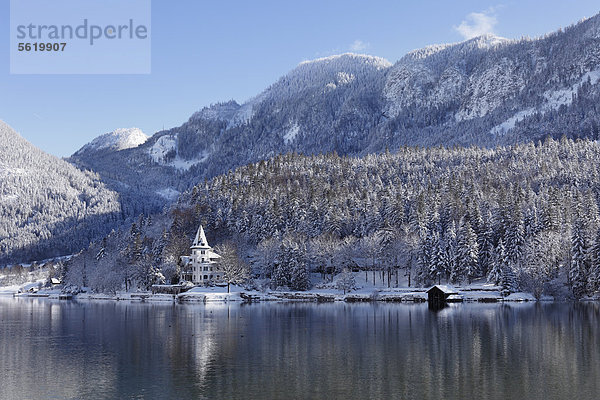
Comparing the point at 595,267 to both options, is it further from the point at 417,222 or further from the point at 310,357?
the point at 310,357

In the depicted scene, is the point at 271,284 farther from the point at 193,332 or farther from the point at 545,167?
the point at 545,167

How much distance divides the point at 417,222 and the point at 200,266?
5398cm

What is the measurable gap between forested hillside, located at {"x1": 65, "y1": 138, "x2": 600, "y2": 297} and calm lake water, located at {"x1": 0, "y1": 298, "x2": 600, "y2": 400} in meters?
31.0

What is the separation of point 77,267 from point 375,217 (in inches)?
3609

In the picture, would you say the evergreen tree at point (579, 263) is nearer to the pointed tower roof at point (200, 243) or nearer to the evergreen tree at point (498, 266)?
the evergreen tree at point (498, 266)

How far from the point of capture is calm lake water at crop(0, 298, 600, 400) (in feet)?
114

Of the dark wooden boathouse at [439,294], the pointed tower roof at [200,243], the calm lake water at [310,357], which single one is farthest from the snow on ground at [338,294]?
the calm lake water at [310,357]

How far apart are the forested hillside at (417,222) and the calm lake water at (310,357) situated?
1220 inches

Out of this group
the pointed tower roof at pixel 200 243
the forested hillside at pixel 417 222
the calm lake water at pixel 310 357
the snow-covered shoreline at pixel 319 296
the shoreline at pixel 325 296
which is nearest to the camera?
the calm lake water at pixel 310 357

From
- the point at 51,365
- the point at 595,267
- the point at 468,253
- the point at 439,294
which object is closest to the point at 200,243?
the point at 439,294

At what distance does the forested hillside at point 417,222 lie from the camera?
4220 inches

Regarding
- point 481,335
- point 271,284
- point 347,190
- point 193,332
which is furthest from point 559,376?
point 347,190

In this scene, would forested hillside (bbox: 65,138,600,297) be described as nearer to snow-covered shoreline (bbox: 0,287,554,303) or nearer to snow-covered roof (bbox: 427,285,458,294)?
snow-covered shoreline (bbox: 0,287,554,303)

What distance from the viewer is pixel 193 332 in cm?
6353
